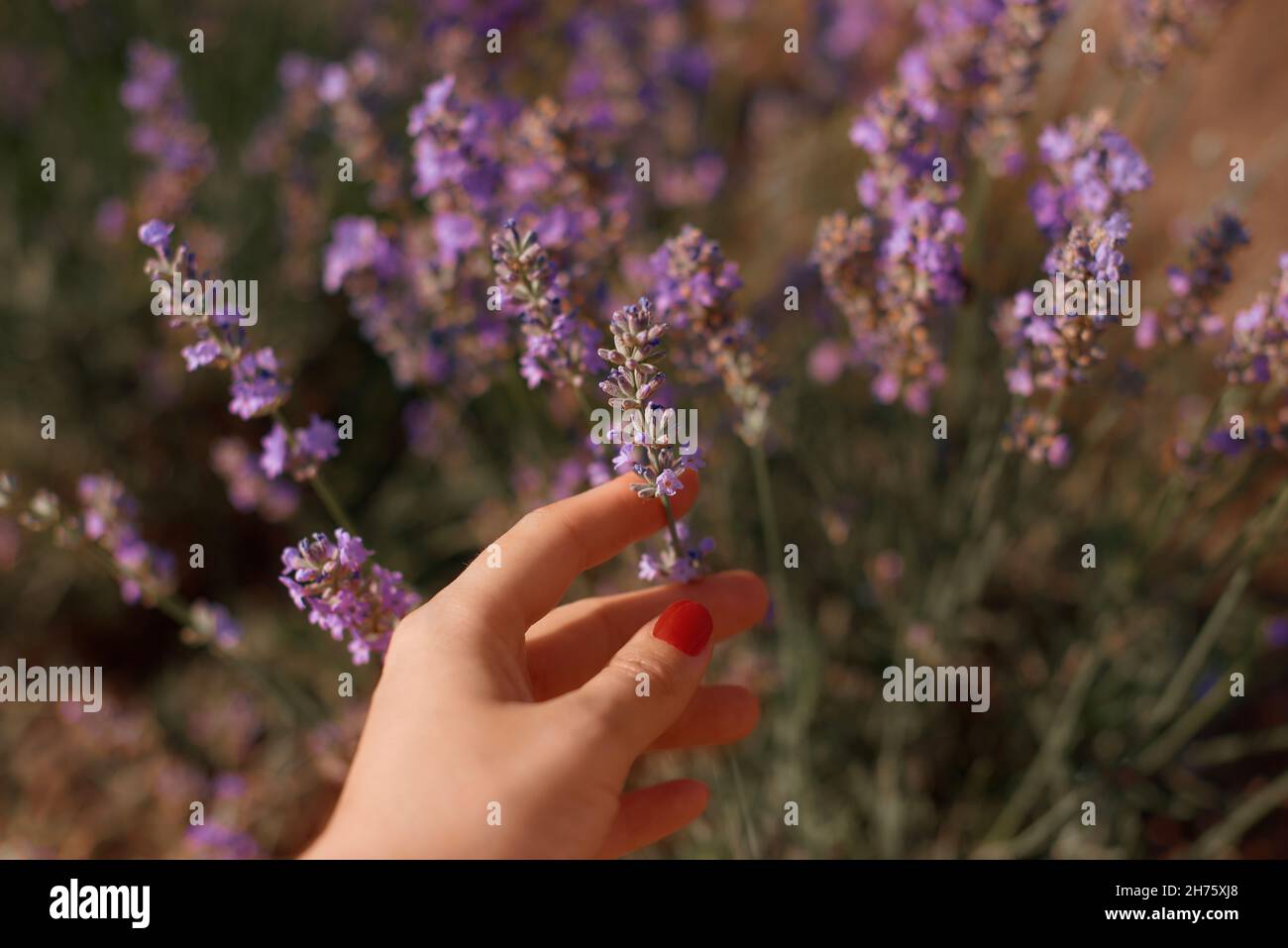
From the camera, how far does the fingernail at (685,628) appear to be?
1351mm

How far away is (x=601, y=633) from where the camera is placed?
65.1 inches

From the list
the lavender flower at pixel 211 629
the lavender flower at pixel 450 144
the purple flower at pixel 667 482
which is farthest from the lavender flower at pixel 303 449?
the purple flower at pixel 667 482

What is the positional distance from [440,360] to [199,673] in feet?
5.55

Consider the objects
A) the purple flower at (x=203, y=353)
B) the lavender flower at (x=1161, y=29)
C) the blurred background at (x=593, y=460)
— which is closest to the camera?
the purple flower at (x=203, y=353)

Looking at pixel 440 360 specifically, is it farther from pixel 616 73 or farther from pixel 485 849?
pixel 485 849

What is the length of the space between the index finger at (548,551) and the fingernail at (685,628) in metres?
0.19

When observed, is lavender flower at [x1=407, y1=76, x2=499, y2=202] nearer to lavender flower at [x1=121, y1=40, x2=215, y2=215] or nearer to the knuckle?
the knuckle

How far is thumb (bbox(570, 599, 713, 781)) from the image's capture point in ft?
3.94

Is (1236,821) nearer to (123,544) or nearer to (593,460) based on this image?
(593,460)

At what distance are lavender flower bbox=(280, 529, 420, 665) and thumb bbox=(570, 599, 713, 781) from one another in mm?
402

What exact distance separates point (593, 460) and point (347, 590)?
82 cm

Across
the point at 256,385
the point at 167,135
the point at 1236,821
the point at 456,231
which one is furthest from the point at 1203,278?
the point at 167,135

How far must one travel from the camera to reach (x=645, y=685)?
126 cm

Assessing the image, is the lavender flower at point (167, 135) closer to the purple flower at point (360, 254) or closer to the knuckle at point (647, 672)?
the purple flower at point (360, 254)
